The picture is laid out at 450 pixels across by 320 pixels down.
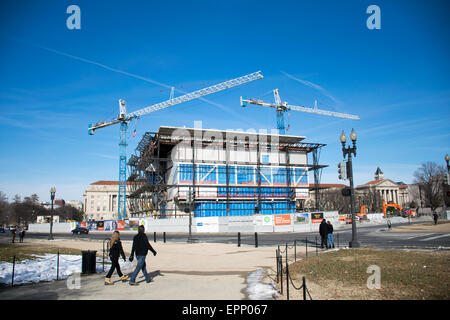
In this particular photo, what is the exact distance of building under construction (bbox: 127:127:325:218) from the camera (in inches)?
2495

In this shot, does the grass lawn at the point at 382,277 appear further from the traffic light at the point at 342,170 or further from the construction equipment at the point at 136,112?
the construction equipment at the point at 136,112

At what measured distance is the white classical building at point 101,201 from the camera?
139 metres

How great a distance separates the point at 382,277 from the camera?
28.2ft

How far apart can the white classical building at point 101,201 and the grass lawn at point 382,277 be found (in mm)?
137261

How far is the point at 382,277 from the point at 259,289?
10.8 feet

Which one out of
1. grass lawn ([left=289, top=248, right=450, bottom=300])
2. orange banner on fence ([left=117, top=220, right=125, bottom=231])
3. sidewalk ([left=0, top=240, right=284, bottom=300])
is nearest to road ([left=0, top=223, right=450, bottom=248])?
grass lawn ([left=289, top=248, right=450, bottom=300])

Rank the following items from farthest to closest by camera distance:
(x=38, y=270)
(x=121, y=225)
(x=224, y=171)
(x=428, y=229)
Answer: (x=224, y=171)
(x=121, y=225)
(x=428, y=229)
(x=38, y=270)

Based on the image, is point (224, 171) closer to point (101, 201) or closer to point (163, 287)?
point (163, 287)

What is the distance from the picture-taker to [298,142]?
72.4 metres

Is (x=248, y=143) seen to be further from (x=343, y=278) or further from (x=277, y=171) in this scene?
(x=343, y=278)

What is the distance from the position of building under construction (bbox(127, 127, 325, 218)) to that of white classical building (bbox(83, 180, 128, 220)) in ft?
239

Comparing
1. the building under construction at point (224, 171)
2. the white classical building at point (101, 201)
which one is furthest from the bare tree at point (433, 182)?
the white classical building at point (101, 201)

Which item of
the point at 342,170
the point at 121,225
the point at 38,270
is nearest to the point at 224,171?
the point at 121,225
